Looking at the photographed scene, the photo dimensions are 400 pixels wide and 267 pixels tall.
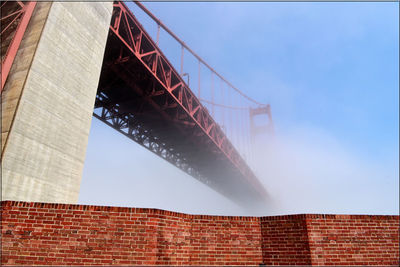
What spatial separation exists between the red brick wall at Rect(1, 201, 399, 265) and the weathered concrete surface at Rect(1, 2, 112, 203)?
256cm

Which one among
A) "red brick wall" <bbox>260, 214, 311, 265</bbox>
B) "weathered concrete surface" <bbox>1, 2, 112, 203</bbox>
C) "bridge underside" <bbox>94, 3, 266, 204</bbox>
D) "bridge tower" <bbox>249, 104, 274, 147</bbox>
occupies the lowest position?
"red brick wall" <bbox>260, 214, 311, 265</bbox>

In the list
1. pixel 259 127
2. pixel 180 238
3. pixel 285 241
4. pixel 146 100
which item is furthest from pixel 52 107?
pixel 259 127

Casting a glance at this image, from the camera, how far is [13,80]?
7.64 m

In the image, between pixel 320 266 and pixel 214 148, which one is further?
pixel 214 148

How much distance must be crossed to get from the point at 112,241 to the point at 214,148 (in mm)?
23216

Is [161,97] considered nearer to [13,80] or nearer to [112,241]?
[13,80]

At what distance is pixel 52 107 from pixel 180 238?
5572 millimetres

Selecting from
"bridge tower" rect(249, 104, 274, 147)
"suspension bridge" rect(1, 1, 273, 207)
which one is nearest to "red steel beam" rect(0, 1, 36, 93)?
"suspension bridge" rect(1, 1, 273, 207)

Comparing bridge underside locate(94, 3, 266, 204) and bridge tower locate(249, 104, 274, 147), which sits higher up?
bridge tower locate(249, 104, 274, 147)

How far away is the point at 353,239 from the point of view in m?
5.31

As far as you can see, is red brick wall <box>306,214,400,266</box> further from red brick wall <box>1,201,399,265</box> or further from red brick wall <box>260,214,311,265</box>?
red brick wall <box>260,214,311,265</box>

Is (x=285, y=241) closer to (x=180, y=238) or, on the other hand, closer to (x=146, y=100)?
(x=180, y=238)

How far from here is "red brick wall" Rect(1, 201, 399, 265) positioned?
4.70 m

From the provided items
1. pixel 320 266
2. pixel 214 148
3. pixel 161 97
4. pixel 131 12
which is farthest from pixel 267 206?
pixel 320 266
